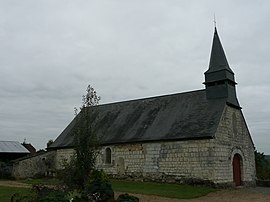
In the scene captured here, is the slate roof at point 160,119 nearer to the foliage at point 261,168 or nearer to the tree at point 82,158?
the tree at point 82,158

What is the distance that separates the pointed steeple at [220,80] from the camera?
2380 centimetres

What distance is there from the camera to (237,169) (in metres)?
23.9

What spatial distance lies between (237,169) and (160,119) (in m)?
6.46

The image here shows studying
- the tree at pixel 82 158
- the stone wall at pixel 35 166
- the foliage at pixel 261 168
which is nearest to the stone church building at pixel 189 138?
the foliage at pixel 261 168

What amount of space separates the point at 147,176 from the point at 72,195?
14.1 m

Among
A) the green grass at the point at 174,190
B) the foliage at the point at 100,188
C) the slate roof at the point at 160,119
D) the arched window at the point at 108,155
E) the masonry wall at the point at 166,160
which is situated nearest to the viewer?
the foliage at the point at 100,188

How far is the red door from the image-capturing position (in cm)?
2353

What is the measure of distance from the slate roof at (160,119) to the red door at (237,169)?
3.93 meters

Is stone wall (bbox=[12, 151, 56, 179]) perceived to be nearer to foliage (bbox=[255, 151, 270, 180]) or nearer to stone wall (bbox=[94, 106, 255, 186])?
stone wall (bbox=[94, 106, 255, 186])

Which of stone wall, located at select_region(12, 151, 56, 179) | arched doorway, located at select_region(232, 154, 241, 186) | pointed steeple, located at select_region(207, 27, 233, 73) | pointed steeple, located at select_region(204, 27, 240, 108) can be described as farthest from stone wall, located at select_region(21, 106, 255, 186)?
stone wall, located at select_region(12, 151, 56, 179)

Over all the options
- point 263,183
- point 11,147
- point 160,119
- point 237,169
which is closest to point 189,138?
point 160,119

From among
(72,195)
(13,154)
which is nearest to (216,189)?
(72,195)

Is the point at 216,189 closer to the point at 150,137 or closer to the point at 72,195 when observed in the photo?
the point at 150,137

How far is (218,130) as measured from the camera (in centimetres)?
2164
